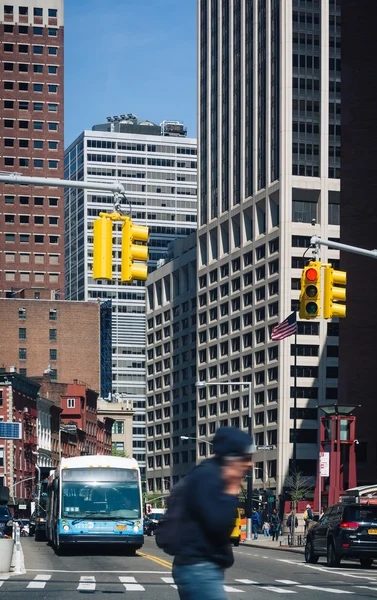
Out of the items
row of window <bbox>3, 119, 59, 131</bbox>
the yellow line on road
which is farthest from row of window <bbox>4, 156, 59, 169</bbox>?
the yellow line on road

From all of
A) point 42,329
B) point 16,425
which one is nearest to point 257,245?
point 42,329

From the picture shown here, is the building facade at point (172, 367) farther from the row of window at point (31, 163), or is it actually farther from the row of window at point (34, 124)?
the row of window at point (34, 124)

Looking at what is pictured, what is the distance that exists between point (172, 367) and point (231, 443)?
161m

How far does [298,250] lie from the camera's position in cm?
13012

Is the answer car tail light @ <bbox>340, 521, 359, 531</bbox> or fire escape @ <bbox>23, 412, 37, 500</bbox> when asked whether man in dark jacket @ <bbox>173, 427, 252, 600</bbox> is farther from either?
fire escape @ <bbox>23, 412, 37, 500</bbox>

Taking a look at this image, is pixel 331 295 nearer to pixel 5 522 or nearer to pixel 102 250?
pixel 102 250

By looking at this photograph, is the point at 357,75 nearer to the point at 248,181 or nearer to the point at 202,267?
the point at 248,181

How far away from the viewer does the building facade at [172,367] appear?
160m

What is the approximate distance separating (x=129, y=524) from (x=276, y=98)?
101 meters

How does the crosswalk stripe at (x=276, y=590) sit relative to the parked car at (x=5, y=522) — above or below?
above

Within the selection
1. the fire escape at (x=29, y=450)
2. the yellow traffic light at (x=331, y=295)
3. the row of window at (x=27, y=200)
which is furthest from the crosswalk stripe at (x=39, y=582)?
the row of window at (x=27, y=200)

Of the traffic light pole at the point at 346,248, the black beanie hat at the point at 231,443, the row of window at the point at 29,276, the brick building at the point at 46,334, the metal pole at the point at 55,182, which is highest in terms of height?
the row of window at the point at 29,276

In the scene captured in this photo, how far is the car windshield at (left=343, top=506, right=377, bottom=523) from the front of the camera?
3138cm

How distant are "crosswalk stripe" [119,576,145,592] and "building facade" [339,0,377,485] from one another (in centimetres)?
6827
